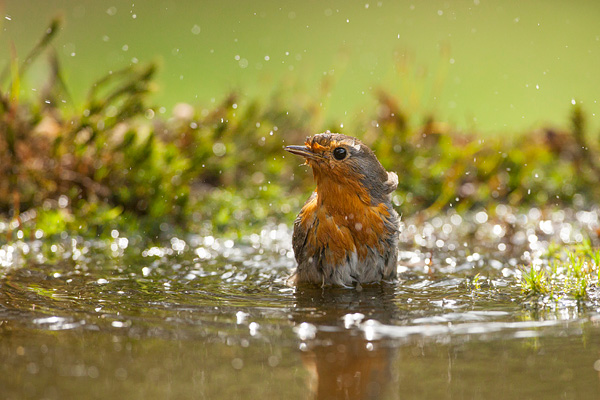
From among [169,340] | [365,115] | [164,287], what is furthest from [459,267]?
[365,115]

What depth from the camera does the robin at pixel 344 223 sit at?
14.2 ft

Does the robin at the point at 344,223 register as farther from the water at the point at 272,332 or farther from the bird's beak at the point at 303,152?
the water at the point at 272,332

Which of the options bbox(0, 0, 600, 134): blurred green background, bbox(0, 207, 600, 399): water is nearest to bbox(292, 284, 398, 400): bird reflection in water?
bbox(0, 207, 600, 399): water

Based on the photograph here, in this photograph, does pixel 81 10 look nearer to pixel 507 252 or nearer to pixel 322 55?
pixel 322 55

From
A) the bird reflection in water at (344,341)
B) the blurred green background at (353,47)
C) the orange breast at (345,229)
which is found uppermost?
the blurred green background at (353,47)

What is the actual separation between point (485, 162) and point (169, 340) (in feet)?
16.0

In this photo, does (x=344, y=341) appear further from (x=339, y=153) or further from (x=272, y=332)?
(x=339, y=153)

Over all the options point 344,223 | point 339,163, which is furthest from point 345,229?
point 339,163

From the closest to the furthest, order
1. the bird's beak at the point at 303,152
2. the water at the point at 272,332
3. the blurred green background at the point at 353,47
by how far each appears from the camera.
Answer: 1. the water at the point at 272,332
2. the bird's beak at the point at 303,152
3. the blurred green background at the point at 353,47

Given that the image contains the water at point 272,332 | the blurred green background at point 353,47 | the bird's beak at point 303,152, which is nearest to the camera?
the water at point 272,332

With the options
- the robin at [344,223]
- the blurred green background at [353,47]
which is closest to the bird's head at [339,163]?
the robin at [344,223]

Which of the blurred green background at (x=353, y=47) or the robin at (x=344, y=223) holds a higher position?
the blurred green background at (x=353, y=47)

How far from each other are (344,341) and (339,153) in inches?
59.0

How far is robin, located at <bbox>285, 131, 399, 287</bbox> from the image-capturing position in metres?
4.32
